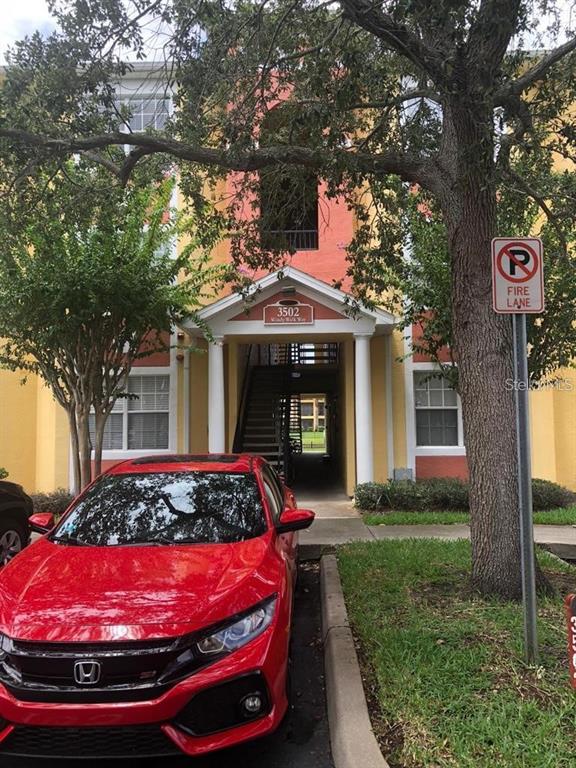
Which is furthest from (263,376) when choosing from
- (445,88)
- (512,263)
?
(512,263)

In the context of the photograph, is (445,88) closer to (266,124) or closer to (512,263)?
(512,263)

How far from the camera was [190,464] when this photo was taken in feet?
16.3

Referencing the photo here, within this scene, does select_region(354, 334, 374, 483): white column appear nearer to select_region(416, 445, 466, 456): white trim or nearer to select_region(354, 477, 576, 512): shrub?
select_region(354, 477, 576, 512): shrub

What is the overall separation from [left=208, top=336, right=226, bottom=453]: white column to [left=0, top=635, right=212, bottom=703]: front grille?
8.25 meters

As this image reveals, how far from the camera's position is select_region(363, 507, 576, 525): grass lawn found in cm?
915

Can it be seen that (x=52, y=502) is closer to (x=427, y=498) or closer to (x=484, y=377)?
(x=427, y=498)

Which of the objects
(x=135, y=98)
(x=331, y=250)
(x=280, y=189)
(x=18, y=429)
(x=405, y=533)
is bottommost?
(x=405, y=533)

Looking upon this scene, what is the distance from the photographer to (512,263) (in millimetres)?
3734

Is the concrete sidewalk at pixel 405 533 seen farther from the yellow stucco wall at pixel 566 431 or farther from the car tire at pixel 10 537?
the car tire at pixel 10 537

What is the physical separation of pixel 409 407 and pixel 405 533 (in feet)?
13.3

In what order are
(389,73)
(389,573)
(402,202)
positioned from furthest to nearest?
(402,202), (389,73), (389,573)

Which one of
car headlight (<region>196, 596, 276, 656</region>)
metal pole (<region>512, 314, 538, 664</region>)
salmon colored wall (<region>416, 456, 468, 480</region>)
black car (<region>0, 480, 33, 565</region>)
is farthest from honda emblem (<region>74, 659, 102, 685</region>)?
salmon colored wall (<region>416, 456, 468, 480</region>)

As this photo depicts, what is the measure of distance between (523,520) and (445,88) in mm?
3642

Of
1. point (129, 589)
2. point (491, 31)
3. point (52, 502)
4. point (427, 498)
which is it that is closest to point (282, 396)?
point (427, 498)
